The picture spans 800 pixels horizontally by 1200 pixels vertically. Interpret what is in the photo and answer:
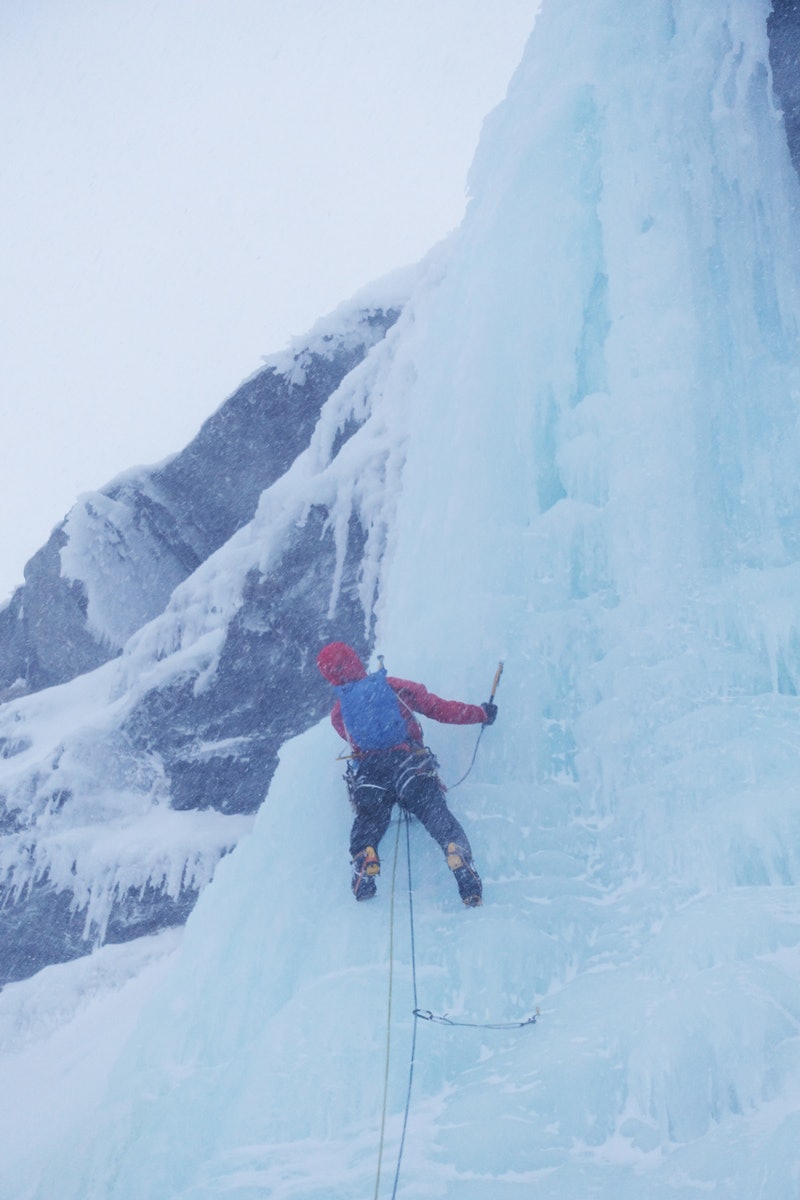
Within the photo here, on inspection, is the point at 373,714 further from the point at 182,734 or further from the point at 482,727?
the point at 182,734

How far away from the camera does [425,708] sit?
4016 mm

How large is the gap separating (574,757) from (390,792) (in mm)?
861

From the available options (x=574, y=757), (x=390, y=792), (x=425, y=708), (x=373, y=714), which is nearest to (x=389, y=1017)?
(x=390, y=792)

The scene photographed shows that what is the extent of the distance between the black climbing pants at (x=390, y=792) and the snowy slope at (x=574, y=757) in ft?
0.80

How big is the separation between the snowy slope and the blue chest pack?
419mm

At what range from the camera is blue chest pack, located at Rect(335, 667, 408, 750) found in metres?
3.86

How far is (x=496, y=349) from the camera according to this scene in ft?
17.4

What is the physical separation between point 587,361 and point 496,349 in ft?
1.76

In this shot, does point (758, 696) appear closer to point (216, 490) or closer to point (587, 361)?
point (587, 361)

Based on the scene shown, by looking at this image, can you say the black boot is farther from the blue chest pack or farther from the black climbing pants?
the blue chest pack

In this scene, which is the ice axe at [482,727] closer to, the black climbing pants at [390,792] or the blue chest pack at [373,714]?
the black climbing pants at [390,792]

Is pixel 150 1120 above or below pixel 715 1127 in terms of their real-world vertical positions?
above

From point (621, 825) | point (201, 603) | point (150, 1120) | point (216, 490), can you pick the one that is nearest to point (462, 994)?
point (621, 825)

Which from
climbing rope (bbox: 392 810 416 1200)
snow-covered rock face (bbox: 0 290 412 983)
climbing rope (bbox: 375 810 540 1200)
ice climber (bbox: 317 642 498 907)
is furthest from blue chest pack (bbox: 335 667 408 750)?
snow-covered rock face (bbox: 0 290 412 983)
